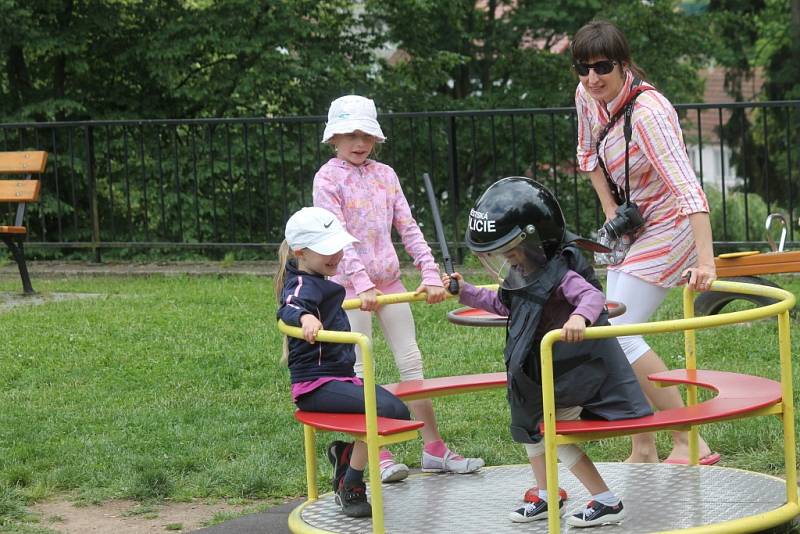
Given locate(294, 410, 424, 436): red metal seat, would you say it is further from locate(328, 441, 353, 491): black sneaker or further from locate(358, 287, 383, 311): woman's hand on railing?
locate(358, 287, 383, 311): woman's hand on railing

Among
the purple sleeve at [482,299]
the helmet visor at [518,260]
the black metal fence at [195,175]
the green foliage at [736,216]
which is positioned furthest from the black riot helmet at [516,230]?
the green foliage at [736,216]

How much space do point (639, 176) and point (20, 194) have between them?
7066 mm

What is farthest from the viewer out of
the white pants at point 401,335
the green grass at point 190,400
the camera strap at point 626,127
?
the green grass at point 190,400

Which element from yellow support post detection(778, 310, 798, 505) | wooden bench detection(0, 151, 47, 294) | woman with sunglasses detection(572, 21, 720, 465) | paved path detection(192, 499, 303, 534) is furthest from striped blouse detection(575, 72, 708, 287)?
wooden bench detection(0, 151, 47, 294)

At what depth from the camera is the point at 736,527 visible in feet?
13.6

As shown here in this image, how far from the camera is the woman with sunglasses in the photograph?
4824 mm

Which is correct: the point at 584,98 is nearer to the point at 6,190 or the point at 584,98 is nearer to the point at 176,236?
the point at 6,190

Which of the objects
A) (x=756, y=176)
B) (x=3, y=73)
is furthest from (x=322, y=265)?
(x=756, y=176)

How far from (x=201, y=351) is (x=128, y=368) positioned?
0.50 m

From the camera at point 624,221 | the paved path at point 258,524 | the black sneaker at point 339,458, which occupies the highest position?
the camera at point 624,221

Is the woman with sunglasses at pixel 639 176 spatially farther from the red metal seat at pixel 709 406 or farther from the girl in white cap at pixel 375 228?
the girl in white cap at pixel 375 228

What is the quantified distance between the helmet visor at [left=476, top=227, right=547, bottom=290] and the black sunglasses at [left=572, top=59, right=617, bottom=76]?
970 millimetres

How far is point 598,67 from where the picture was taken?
4.92 m

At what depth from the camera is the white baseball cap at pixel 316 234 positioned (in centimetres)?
462
